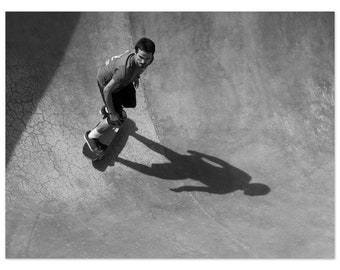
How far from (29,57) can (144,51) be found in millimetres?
2603

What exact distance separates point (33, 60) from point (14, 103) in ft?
2.56

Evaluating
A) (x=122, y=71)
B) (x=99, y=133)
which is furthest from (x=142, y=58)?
(x=99, y=133)

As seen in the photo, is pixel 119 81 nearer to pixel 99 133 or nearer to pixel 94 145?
pixel 99 133


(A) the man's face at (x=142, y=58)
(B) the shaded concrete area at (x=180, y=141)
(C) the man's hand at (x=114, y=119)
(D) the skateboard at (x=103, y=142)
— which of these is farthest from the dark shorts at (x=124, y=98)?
(B) the shaded concrete area at (x=180, y=141)

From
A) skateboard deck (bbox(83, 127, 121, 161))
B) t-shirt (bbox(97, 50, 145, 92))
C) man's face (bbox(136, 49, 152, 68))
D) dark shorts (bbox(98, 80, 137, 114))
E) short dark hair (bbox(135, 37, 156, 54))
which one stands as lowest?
skateboard deck (bbox(83, 127, 121, 161))

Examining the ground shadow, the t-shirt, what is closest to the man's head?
the t-shirt

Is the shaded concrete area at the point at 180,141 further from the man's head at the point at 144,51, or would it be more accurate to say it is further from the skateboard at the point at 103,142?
the man's head at the point at 144,51

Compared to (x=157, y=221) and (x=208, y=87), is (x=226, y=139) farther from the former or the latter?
(x=157, y=221)

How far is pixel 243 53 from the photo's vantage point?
7.13 meters

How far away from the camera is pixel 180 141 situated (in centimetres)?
636

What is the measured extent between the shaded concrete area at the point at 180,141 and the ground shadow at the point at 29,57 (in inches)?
0.7

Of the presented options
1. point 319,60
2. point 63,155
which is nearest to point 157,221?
point 63,155

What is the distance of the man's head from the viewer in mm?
4568

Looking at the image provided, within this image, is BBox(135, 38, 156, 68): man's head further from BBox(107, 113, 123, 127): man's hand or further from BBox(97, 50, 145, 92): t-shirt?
BBox(107, 113, 123, 127): man's hand
